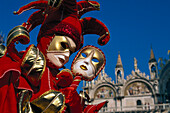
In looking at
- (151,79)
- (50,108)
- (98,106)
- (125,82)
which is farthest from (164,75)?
(50,108)

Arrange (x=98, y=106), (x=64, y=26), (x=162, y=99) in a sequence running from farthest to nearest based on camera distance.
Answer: (x=162, y=99) < (x=98, y=106) < (x=64, y=26)

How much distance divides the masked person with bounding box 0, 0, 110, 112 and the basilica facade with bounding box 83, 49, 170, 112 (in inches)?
596

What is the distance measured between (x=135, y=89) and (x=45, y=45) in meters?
17.2

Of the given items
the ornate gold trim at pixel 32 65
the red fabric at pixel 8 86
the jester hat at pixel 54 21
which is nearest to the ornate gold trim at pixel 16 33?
the ornate gold trim at pixel 32 65

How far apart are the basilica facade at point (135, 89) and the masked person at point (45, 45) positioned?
15.1 metres

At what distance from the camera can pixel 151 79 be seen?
19547mm

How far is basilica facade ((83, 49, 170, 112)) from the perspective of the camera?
19125 millimetres

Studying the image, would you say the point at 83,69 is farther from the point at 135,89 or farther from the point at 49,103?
the point at 135,89

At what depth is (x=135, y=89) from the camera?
65.5 ft

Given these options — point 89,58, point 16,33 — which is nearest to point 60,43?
point 89,58

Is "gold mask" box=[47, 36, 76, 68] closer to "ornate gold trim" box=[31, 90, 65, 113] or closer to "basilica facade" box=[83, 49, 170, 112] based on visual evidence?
"ornate gold trim" box=[31, 90, 65, 113]

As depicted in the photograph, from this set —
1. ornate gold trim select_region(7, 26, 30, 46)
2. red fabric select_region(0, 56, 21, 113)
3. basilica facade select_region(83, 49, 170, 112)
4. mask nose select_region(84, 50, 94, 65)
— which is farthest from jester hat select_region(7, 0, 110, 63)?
basilica facade select_region(83, 49, 170, 112)

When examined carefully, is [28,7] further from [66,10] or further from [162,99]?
[162,99]

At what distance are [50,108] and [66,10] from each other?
1.83 meters
